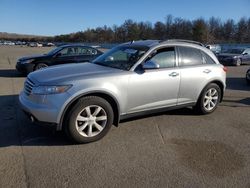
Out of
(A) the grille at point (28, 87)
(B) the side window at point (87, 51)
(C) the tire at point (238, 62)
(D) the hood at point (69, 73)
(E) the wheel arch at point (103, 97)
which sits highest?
(B) the side window at point (87, 51)

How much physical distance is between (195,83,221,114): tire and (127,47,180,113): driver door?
0.80 metres

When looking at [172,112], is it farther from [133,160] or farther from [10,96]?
[10,96]

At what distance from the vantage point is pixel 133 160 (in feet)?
13.6

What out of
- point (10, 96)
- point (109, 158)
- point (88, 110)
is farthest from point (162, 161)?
point (10, 96)

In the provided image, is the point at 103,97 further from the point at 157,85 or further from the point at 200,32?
the point at 200,32

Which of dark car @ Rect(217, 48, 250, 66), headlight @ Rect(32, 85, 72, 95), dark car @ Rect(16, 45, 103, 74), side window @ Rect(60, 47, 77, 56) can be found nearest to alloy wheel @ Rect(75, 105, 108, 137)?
headlight @ Rect(32, 85, 72, 95)

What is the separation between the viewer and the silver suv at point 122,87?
4504 mm

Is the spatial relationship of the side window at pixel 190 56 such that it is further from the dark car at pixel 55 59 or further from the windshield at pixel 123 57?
the dark car at pixel 55 59

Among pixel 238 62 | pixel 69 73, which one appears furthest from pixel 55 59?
pixel 238 62

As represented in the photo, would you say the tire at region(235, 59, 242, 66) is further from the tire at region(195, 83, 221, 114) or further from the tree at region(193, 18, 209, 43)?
the tree at region(193, 18, 209, 43)

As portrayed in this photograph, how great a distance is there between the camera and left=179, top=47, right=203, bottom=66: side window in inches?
232

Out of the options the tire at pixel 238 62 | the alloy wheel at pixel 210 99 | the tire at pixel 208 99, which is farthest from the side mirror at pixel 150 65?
the tire at pixel 238 62

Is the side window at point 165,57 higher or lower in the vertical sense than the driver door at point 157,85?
higher

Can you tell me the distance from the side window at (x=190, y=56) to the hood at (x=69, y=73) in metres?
1.52
